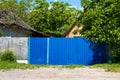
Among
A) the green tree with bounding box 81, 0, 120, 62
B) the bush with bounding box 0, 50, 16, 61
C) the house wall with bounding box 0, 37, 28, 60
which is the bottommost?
the bush with bounding box 0, 50, 16, 61

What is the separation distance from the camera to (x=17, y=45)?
24.2m

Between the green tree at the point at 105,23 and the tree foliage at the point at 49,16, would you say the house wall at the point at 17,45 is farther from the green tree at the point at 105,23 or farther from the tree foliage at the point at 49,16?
the tree foliage at the point at 49,16

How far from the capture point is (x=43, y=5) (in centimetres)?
5253

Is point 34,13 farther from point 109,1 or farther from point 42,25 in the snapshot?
point 109,1

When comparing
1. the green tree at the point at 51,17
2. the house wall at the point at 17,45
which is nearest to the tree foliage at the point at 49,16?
the green tree at the point at 51,17

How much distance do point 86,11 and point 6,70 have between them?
7732 millimetres

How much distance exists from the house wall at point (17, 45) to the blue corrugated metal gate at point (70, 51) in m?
1.11

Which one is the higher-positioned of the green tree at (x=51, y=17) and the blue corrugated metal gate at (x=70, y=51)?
the green tree at (x=51, y=17)

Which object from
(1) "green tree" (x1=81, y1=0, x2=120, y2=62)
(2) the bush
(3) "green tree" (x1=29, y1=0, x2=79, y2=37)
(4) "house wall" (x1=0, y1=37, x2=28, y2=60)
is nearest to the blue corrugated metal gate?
(1) "green tree" (x1=81, y1=0, x2=120, y2=62)

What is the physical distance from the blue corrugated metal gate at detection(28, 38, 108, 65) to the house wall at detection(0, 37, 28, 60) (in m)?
1.11

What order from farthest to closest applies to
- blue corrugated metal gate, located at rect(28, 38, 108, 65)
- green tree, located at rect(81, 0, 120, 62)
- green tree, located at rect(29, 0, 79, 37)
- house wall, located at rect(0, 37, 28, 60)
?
green tree, located at rect(29, 0, 79, 37) < house wall, located at rect(0, 37, 28, 60) < blue corrugated metal gate, located at rect(28, 38, 108, 65) < green tree, located at rect(81, 0, 120, 62)

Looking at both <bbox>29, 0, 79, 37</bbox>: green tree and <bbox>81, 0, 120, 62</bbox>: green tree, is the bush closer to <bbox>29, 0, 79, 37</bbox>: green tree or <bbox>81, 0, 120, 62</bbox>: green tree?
<bbox>81, 0, 120, 62</bbox>: green tree

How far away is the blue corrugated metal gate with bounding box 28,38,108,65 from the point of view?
899 inches

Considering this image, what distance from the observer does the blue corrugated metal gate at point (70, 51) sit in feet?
74.9
